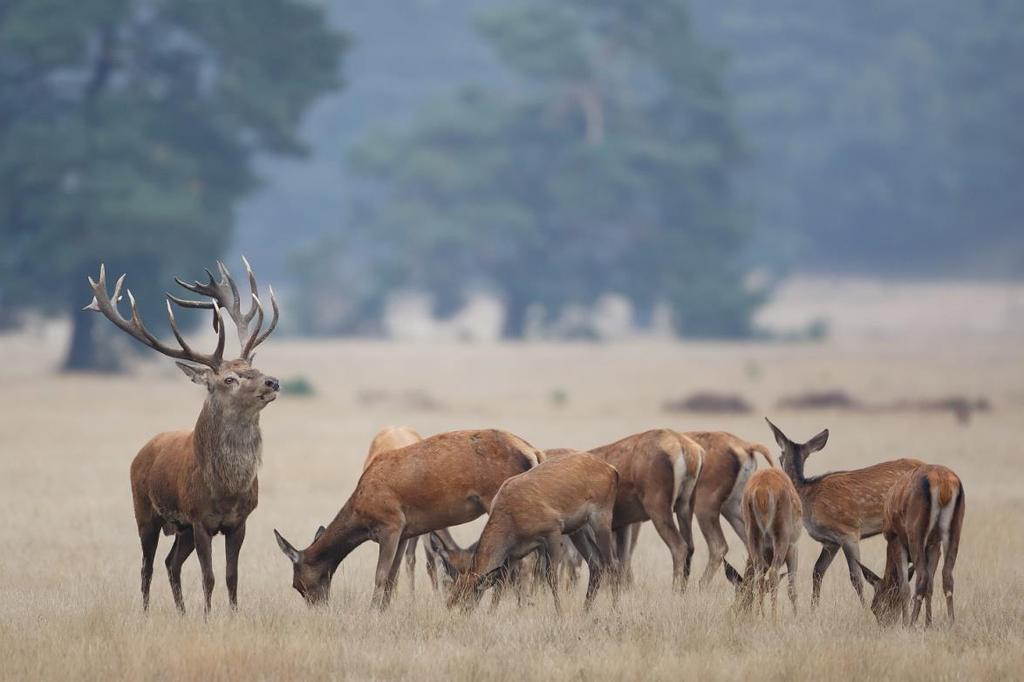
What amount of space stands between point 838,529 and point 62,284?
27.7m

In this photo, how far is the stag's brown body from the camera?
33.8 ft

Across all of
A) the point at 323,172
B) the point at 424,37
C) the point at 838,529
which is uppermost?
the point at 424,37

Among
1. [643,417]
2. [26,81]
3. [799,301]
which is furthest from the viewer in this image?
[799,301]

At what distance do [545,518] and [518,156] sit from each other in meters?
47.1

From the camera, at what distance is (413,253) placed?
56344 millimetres

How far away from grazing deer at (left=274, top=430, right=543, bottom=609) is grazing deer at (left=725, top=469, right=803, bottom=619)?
4.97ft

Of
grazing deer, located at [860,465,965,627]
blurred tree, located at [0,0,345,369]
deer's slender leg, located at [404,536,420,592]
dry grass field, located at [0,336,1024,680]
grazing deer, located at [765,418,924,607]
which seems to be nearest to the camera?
dry grass field, located at [0,336,1024,680]

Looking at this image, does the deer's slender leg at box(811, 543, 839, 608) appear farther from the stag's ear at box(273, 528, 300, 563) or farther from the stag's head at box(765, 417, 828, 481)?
the stag's ear at box(273, 528, 300, 563)

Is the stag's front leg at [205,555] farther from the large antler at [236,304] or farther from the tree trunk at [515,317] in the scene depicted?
the tree trunk at [515,317]

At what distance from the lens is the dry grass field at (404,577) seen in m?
8.81

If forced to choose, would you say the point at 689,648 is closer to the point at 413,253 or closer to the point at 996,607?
the point at 996,607

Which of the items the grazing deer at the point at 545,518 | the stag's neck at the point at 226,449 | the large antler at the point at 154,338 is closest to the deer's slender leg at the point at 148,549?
Answer: the stag's neck at the point at 226,449

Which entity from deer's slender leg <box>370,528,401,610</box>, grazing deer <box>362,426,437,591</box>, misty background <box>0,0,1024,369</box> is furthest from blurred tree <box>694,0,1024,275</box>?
deer's slender leg <box>370,528,401,610</box>

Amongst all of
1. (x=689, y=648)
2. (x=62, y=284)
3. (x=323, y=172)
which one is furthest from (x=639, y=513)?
(x=323, y=172)
